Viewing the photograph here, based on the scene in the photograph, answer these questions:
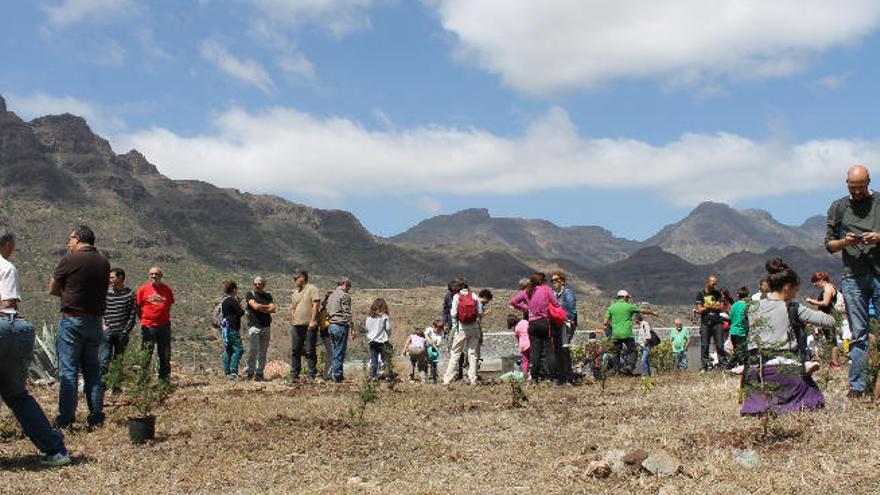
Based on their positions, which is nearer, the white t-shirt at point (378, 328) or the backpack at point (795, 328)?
the backpack at point (795, 328)

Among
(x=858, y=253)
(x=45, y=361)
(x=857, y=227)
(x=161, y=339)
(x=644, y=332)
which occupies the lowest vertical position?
(x=45, y=361)

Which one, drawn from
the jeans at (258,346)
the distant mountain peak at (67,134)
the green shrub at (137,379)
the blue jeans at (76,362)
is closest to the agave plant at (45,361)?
the jeans at (258,346)

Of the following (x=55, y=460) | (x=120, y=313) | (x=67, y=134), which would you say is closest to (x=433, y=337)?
(x=120, y=313)

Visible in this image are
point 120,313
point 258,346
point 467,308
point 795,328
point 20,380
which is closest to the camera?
point 20,380

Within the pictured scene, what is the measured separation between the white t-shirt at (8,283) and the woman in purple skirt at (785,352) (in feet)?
20.7

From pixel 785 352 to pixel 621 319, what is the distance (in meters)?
7.17

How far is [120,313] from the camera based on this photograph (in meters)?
11.1

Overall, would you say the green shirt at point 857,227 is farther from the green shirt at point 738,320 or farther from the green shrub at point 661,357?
the green shrub at point 661,357

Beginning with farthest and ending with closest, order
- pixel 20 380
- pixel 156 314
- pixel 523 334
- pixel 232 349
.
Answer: pixel 232 349
pixel 523 334
pixel 156 314
pixel 20 380

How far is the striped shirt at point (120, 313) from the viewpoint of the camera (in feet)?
36.3

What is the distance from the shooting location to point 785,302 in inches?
304

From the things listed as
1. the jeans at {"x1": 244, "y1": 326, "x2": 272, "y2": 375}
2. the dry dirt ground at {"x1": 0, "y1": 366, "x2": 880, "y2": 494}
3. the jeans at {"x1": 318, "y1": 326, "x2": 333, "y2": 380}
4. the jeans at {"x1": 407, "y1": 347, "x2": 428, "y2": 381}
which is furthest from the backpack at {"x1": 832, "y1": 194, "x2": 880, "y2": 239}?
the jeans at {"x1": 407, "y1": 347, "x2": 428, "y2": 381}

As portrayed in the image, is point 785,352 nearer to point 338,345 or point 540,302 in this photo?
point 540,302

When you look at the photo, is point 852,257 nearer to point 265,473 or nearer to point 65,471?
point 265,473
